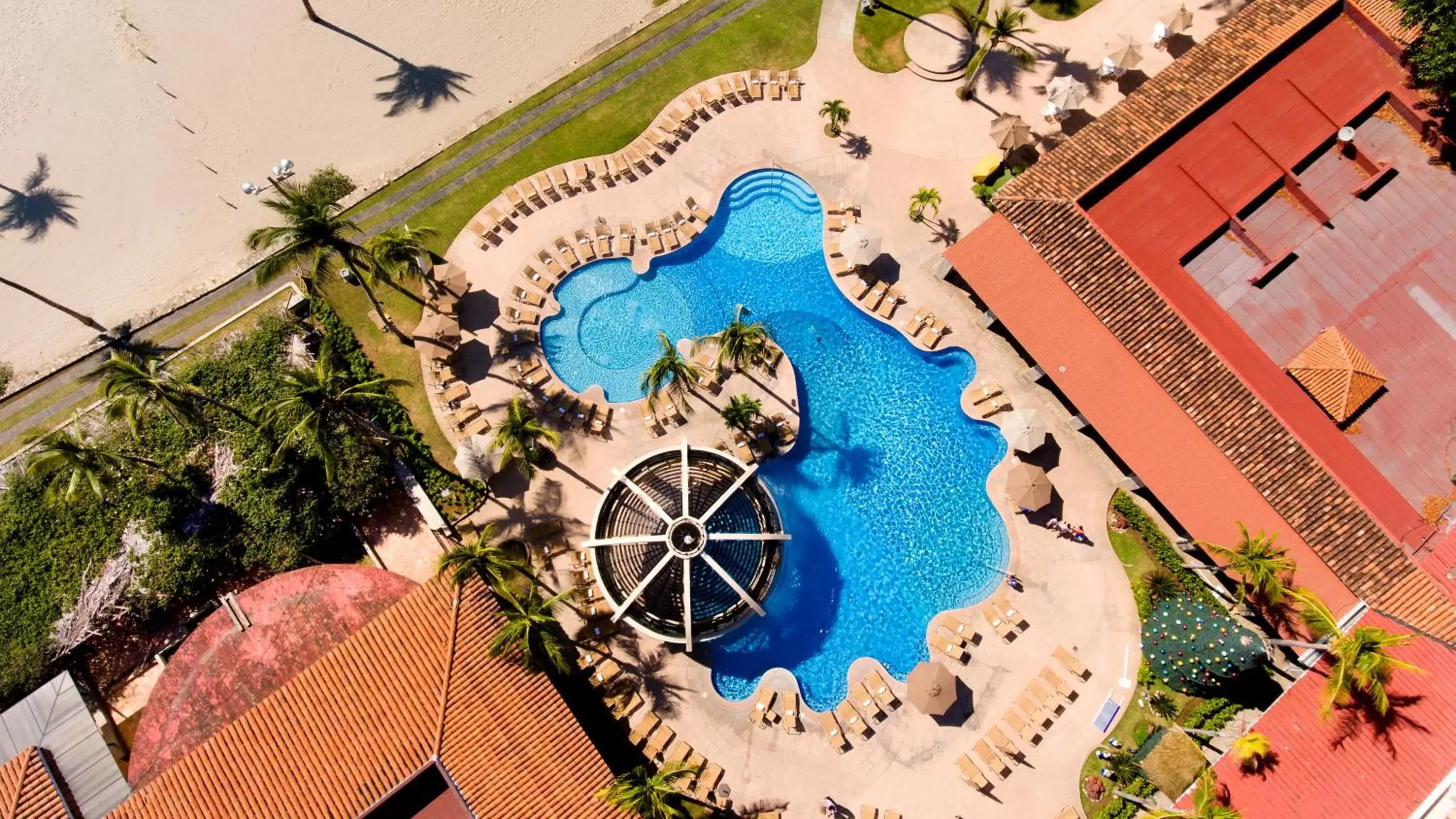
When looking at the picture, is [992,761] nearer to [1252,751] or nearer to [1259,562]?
[1252,751]

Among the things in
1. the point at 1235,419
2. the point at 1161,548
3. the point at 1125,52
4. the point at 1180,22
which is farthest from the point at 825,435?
the point at 1180,22

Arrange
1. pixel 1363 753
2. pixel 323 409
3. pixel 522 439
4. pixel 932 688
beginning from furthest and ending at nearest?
pixel 522 439, pixel 932 688, pixel 323 409, pixel 1363 753

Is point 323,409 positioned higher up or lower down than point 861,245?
higher up

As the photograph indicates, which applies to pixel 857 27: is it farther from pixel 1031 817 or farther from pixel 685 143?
pixel 1031 817

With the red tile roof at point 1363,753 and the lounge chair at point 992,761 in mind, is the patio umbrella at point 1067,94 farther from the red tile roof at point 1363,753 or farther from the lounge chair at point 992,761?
the lounge chair at point 992,761

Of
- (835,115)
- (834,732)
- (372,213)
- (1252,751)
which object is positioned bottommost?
(1252,751)

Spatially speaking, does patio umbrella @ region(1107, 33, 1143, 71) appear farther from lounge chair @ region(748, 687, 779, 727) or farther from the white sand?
lounge chair @ region(748, 687, 779, 727)

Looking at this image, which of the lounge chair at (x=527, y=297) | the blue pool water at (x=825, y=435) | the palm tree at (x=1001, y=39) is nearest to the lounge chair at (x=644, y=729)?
the blue pool water at (x=825, y=435)
